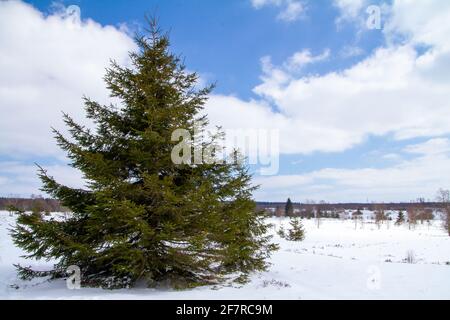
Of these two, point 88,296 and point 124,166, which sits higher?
point 124,166

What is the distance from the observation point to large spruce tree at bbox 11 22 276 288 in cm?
898

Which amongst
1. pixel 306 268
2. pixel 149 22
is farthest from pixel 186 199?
pixel 306 268

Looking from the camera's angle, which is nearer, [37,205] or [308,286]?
[37,205]

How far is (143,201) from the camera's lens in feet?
32.2

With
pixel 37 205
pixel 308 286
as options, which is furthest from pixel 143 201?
pixel 308 286

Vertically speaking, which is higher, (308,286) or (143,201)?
(143,201)

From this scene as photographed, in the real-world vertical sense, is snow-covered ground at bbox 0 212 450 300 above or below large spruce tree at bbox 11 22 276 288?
below

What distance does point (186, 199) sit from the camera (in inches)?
364

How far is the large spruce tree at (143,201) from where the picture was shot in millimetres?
8977

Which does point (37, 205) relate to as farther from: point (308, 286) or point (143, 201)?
point (308, 286)

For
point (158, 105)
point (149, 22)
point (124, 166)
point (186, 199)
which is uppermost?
point (149, 22)
